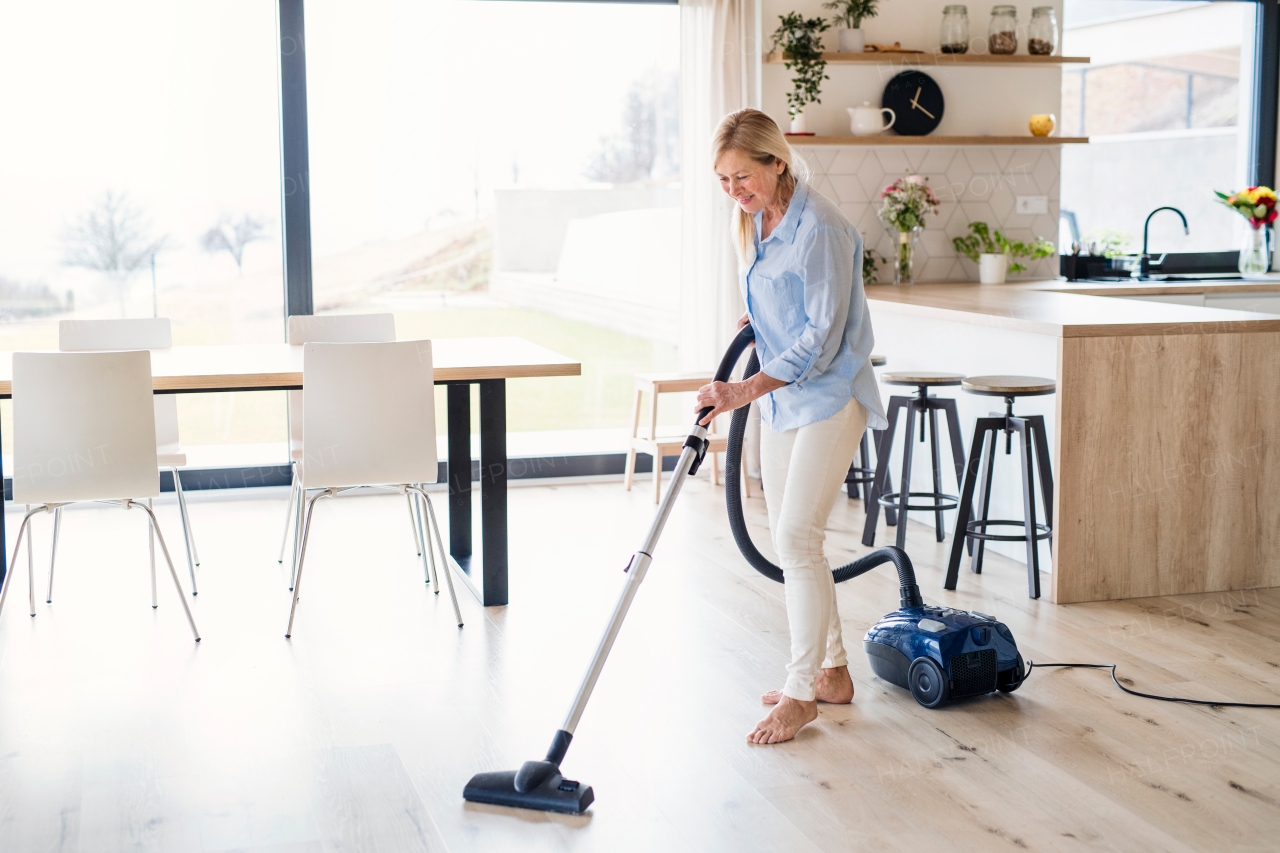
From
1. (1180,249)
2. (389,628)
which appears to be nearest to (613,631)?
(389,628)

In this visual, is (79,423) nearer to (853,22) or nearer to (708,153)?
(708,153)

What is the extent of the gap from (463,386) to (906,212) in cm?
228

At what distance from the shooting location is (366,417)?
322 cm

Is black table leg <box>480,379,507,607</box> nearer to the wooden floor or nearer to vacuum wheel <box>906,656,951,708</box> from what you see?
the wooden floor

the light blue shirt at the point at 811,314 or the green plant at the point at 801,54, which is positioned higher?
the green plant at the point at 801,54

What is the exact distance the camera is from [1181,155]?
5992 mm

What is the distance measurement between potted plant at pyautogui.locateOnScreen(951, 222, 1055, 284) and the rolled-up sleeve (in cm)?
306

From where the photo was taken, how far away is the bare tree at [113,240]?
474cm

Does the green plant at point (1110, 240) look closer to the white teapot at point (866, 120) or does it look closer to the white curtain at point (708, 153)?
the white teapot at point (866, 120)

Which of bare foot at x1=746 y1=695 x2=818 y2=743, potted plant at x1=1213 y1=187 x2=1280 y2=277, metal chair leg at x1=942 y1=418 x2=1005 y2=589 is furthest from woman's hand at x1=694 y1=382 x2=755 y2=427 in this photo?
potted plant at x1=1213 y1=187 x2=1280 y2=277

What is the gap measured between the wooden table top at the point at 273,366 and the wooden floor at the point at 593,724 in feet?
2.17

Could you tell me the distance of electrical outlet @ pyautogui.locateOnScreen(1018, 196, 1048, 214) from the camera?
5.51m

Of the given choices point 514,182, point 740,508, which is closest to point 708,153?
point 514,182

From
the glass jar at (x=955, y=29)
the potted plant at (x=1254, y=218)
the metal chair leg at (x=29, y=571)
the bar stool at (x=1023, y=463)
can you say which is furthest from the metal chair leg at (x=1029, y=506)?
the potted plant at (x=1254, y=218)
